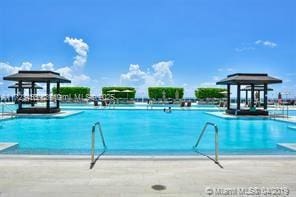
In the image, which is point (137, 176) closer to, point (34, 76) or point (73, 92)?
point (34, 76)

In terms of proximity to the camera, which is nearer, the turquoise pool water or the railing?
the turquoise pool water

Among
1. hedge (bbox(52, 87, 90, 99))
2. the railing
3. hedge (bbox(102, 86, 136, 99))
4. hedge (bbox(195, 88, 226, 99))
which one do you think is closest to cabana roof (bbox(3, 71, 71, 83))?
the railing

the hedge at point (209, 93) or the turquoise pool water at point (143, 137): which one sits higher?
the hedge at point (209, 93)

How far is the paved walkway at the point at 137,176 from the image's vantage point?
4.61 m

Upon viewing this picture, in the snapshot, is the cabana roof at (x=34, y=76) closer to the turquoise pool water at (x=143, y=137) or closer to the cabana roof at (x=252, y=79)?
the turquoise pool water at (x=143, y=137)

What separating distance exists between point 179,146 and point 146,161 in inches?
180

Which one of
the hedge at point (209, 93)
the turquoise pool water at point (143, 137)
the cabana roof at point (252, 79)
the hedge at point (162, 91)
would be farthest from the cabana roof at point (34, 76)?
the hedge at point (209, 93)

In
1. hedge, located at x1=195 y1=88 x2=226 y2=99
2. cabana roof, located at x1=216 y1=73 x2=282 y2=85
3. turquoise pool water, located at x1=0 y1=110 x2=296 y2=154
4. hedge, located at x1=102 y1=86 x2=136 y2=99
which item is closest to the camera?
turquoise pool water, located at x1=0 y1=110 x2=296 y2=154

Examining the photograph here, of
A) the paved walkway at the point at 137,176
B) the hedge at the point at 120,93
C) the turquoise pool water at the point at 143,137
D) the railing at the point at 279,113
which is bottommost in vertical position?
the turquoise pool water at the point at 143,137

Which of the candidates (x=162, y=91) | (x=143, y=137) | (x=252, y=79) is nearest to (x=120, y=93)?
(x=162, y=91)

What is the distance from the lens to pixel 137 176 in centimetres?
537

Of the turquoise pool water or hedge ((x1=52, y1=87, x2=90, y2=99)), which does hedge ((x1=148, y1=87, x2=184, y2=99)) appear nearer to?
hedge ((x1=52, y1=87, x2=90, y2=99))

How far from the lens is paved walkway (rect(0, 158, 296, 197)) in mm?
4613

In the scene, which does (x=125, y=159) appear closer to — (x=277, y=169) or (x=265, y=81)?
(x=277, y=169)
